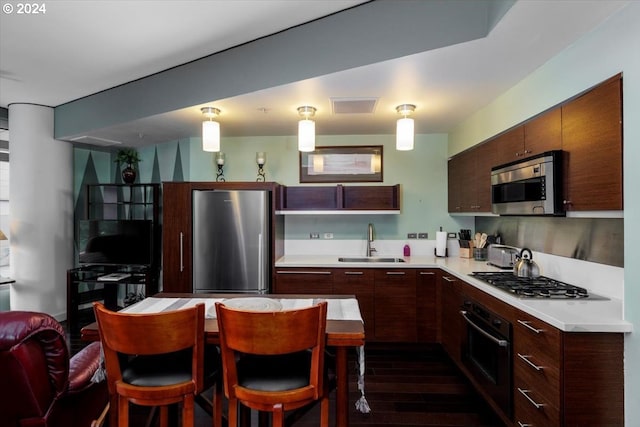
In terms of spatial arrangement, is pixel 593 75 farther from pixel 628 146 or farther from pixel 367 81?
pixel 367 81

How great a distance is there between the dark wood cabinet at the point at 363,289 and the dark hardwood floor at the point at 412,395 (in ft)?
0.87

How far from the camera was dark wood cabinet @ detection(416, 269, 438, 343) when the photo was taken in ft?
11.5

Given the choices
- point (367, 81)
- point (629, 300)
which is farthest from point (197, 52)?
point (629, 300)

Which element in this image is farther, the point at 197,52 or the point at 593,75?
the point at 197,52

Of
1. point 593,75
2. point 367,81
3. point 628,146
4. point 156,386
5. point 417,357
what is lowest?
point 417,357

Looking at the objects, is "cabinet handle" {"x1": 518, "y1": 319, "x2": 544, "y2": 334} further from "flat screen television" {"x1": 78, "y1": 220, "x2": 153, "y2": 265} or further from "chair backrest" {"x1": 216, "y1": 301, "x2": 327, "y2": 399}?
"flat screen television" {"x1": 78, "y1": 220, "x2": 153, "y2": 265}

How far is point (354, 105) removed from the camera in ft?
9.95

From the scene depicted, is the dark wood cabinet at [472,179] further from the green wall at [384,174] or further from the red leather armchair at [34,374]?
the red leather armchair at [34,374]

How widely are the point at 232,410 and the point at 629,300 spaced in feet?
6.34

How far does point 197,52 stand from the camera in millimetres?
2785

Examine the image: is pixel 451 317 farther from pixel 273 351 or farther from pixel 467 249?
pixel 273 351

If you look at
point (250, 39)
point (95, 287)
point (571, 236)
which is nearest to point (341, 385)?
point (571, 236)

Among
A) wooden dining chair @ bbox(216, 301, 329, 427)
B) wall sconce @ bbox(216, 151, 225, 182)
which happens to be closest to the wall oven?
wooden dining chair @ bbox(216, 301, 329, 427)

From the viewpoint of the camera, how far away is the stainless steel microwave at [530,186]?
2.10m
